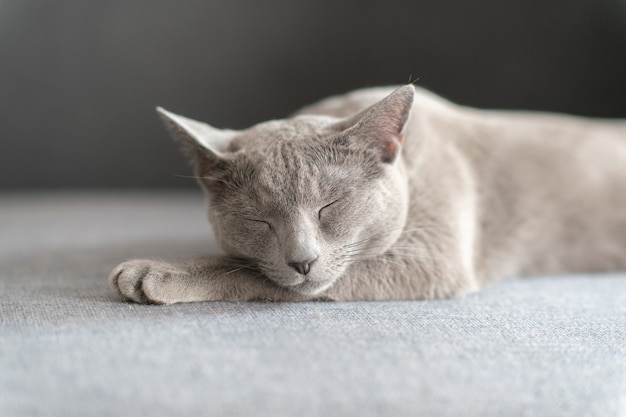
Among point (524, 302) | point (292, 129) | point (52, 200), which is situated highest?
point (292, 129)

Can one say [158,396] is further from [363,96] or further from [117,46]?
[117,46]

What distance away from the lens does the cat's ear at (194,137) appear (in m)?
1.43

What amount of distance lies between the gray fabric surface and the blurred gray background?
6.34 ft

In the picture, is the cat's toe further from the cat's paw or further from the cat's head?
the cat's head

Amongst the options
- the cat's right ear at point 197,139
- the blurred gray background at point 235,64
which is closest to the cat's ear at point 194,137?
the cat's right ear at point 197,139

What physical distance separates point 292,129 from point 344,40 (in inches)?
75.8

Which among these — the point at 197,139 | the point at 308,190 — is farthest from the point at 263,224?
the point at 197,139

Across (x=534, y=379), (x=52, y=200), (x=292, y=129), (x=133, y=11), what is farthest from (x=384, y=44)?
(x=534, y=379)

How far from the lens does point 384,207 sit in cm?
148

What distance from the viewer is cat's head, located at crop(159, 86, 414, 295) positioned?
1.36m

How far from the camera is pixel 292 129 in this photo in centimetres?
150

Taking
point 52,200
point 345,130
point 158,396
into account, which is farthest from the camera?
point 52,200

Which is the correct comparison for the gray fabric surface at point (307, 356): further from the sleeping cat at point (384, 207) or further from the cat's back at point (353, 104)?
the cat's back at point (353, 104)

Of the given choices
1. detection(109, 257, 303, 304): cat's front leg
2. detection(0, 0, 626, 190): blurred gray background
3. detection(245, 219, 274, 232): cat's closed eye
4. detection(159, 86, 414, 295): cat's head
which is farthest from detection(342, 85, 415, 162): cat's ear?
detection(0, 0, 626, 190): blurred gray background
